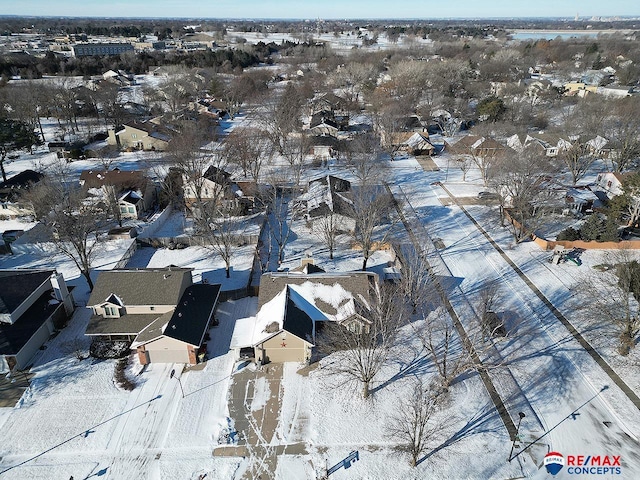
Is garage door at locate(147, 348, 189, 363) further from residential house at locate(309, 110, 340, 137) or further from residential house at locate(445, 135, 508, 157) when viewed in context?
residential house at locate(309, 110, 340, 137)

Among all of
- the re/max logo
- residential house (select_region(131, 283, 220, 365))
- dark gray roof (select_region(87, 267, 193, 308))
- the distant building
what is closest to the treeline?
the distant building

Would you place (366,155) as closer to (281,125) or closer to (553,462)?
(281,125)

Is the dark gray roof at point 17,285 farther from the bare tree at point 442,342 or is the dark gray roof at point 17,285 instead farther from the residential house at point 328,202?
the bare tree at point 442,342

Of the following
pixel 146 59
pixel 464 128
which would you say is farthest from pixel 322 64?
pixel 464 128

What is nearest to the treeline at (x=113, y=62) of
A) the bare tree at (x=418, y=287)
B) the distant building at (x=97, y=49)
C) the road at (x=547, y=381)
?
the distant building at (x=97, y=49)

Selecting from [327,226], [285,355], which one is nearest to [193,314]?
[285,355]
